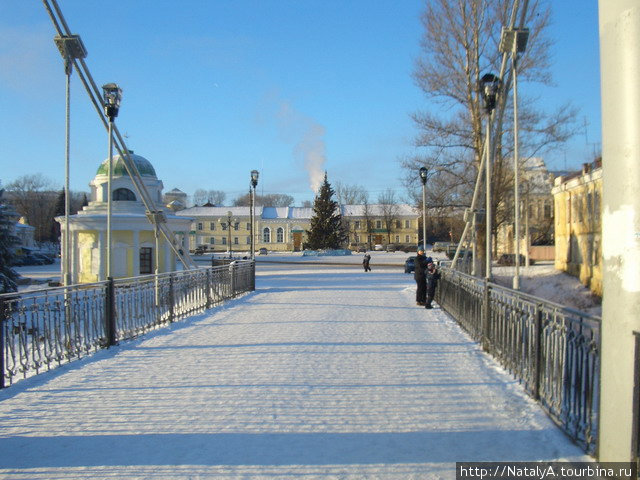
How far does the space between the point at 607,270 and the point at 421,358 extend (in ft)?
14.5

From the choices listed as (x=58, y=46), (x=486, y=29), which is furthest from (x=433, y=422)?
(x=486, y=29)

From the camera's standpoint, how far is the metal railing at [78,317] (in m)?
6.74

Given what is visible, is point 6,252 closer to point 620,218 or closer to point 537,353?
point 537,353

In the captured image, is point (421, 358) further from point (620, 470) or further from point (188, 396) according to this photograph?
point (620, 470)

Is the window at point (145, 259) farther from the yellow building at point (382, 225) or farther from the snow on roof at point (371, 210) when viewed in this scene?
the snow on roof at point (371, 210)

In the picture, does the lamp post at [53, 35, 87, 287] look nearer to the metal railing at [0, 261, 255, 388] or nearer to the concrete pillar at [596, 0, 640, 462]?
the metal railing at [0, 261, 255, 388]

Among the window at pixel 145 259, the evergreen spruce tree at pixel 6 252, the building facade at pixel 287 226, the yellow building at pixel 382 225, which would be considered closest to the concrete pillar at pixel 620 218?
the evergreen spruce tree at pixel 6 252

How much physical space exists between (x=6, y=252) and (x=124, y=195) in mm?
7761

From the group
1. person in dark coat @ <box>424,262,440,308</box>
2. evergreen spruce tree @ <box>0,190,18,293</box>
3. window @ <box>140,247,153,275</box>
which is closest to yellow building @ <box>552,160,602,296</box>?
person in dark coat @ <box>424,262,440,308</box>

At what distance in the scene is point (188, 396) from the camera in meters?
5.82

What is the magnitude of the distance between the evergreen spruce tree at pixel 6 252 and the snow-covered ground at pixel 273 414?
2134 centimetres

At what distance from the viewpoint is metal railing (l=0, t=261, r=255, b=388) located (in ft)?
22.1

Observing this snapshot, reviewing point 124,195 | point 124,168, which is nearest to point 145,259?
point 124,195

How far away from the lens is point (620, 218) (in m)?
3.53
